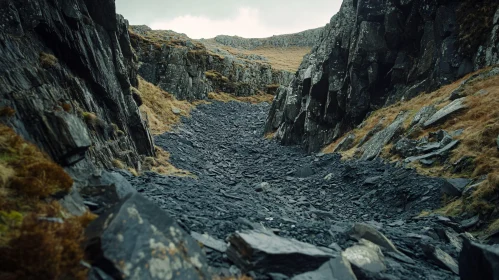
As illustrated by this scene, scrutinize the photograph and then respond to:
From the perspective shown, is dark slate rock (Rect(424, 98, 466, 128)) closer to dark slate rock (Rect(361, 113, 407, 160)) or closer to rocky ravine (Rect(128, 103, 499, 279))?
dark slate rock (Rect(361, 113, 407, 160))

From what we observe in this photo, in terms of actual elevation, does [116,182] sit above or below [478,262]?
above

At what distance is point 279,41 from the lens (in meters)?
147

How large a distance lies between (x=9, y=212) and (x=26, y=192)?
2.34 ft

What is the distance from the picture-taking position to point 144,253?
16.6ft

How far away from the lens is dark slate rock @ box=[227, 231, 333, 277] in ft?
21.3

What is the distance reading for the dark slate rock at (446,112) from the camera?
1710 centimetres

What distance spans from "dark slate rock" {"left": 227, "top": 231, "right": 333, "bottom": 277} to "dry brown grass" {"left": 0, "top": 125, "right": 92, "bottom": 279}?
3.30 m

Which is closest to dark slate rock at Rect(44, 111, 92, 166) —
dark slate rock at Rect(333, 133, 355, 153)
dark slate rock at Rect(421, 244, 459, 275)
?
dark slate rock at Rect(421, 244, 459, 275)

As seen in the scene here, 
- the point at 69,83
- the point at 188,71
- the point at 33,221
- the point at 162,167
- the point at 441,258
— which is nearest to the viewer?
the point at 33,221

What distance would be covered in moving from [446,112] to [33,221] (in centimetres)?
2029

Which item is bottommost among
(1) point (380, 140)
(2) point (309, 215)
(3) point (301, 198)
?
(3) point (301, 198)

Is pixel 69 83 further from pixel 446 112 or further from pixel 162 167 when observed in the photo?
pixel 446 112

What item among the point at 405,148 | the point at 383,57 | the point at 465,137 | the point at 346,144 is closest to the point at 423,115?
the point at 405,148

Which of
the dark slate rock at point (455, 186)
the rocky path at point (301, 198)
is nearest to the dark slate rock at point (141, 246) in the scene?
the rocky path at point (301, 198)
